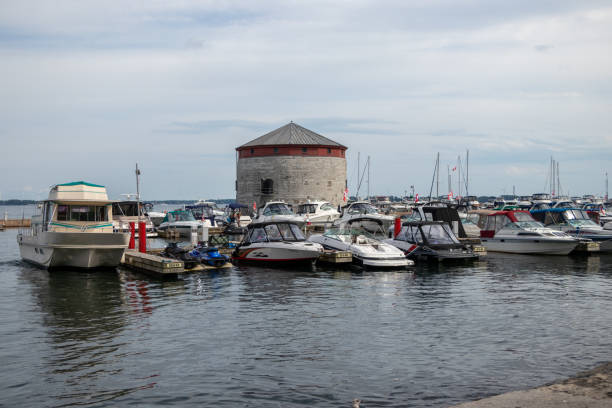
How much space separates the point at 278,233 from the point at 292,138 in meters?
36.5

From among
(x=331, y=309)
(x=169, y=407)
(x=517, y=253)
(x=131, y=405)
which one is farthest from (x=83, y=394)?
(x=517, y=253)

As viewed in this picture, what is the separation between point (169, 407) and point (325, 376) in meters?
2.70

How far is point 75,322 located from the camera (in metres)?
14.0

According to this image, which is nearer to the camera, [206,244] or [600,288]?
[600,288]

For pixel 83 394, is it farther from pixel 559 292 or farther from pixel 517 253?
pixel 517 253

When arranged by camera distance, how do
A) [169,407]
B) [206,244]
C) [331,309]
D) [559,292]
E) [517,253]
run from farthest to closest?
[517,253] < [206,244] < [559,292] < [331,309] < [169,407]

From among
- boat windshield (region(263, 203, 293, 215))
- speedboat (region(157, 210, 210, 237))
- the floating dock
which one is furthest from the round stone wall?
the floating dock

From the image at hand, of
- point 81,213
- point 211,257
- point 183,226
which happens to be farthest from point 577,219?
point 183,226

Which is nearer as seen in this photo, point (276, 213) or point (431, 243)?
point (431, 243)

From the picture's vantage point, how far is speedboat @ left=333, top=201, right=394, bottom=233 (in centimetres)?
3816

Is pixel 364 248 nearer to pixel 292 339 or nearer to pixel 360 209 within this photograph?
pixel 292 339

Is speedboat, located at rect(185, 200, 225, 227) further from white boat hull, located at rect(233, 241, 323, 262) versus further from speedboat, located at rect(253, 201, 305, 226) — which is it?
white boat hull, located at rect(233, 241, 323, 262)

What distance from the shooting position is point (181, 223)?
44.9 m

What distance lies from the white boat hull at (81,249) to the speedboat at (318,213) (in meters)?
26.4
